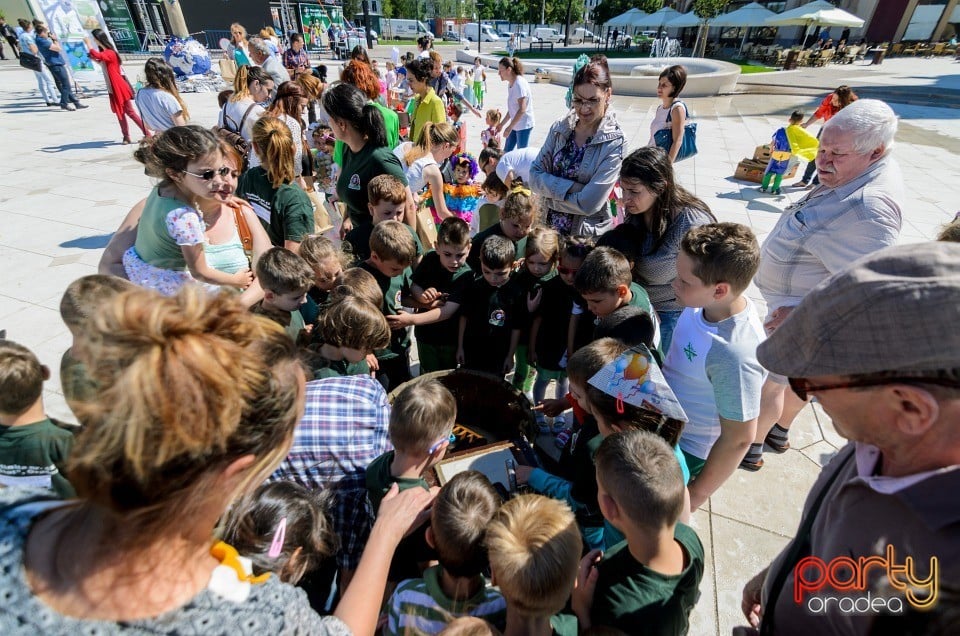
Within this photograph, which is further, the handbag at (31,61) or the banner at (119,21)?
the banner at (119,21)

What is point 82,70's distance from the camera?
48.2 ft

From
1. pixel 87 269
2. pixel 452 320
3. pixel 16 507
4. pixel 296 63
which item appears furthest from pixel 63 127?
pixel 16 507

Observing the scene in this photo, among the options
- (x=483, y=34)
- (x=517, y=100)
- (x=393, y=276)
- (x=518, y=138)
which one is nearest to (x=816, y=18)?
(x=518, y=138)

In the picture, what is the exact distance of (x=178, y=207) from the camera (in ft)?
8.00

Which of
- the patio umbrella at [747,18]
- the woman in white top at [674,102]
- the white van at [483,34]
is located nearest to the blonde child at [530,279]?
the woman in white top at [674,102]

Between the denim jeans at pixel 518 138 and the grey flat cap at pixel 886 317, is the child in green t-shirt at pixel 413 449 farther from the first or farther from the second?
the denim jeans at pixel 518 138

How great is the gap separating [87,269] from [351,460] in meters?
5.11

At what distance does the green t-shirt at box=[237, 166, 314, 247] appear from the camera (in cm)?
326

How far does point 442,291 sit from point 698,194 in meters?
6.05

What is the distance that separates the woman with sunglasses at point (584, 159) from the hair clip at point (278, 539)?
2.54 m

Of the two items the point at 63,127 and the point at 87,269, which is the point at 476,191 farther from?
the point at 63,127

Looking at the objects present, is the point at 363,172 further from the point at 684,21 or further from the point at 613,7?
the point at 613,7

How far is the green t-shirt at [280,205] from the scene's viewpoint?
3.26 meters

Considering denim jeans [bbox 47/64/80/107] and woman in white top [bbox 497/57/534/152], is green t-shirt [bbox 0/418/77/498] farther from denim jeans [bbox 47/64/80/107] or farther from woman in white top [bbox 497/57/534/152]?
denim jeans [bbox 47/64/80/107]
